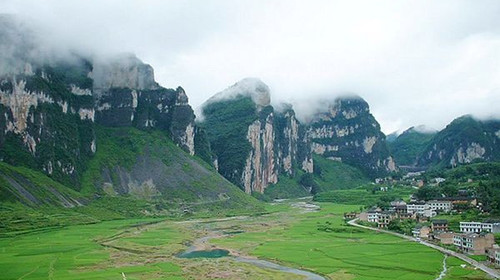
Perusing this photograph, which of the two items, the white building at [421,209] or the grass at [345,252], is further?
the white building at [421,209]

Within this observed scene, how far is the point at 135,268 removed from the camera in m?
81.8

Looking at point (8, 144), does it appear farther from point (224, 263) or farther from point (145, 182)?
point (224, 263)

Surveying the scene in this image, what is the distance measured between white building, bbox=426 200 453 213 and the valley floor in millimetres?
24372

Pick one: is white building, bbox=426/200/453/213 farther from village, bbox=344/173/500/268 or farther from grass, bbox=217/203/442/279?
grass, bbox=217/203/442/279

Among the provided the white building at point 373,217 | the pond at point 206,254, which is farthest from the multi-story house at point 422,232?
the pond at point 206,254

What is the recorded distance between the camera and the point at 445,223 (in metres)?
113

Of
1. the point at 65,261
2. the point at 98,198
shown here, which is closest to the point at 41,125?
the point at 98,198

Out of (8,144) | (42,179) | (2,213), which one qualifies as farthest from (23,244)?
(8,144)

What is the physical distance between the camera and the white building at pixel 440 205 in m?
135

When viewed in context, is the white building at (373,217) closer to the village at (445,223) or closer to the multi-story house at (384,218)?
the village at (445,223)

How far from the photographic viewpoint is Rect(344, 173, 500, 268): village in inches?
3488

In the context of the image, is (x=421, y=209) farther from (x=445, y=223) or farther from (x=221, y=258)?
(x=221, y=258)

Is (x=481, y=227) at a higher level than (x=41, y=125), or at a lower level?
lower

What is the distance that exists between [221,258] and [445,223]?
52.7 m
